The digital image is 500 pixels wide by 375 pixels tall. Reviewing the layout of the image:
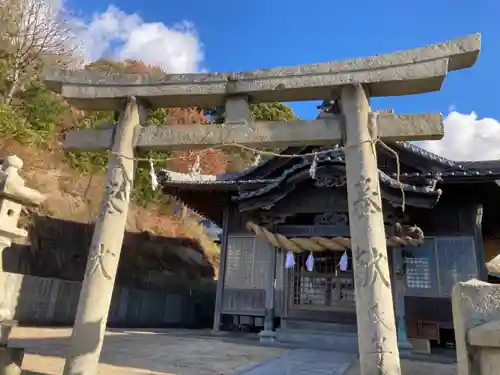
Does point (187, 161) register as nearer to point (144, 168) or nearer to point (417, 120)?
point (144, 168)

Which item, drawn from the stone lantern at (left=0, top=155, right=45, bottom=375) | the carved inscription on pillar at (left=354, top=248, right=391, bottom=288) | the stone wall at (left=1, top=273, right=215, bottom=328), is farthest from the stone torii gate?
the stone wall at (left=1, top=273, right=215, bottom=328)

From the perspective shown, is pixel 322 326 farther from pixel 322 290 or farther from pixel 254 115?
pixel 254 115

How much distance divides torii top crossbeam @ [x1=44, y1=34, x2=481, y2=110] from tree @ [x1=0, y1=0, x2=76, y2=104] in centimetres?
1583

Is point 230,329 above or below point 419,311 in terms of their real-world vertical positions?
below

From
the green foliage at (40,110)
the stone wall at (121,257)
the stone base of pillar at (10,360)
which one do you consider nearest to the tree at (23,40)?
the green foliage at (40,110)

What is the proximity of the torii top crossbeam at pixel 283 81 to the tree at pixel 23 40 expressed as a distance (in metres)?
15.8

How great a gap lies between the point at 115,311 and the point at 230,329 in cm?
442

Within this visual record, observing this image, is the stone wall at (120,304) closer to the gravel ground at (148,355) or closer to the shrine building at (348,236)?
the gravel ground at (148,355)

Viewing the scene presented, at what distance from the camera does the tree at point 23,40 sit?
20.3 meters

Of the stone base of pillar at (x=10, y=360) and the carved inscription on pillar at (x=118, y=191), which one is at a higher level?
the carved inscription on pillar at (x=118, y=191)

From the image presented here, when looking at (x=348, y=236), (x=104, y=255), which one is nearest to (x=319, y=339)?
(x=348, y=236)

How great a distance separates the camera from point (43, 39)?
2172 centimetres

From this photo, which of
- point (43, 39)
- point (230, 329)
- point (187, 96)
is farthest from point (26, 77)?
point (187, 96)

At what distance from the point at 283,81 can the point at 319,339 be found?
8.35 metres
